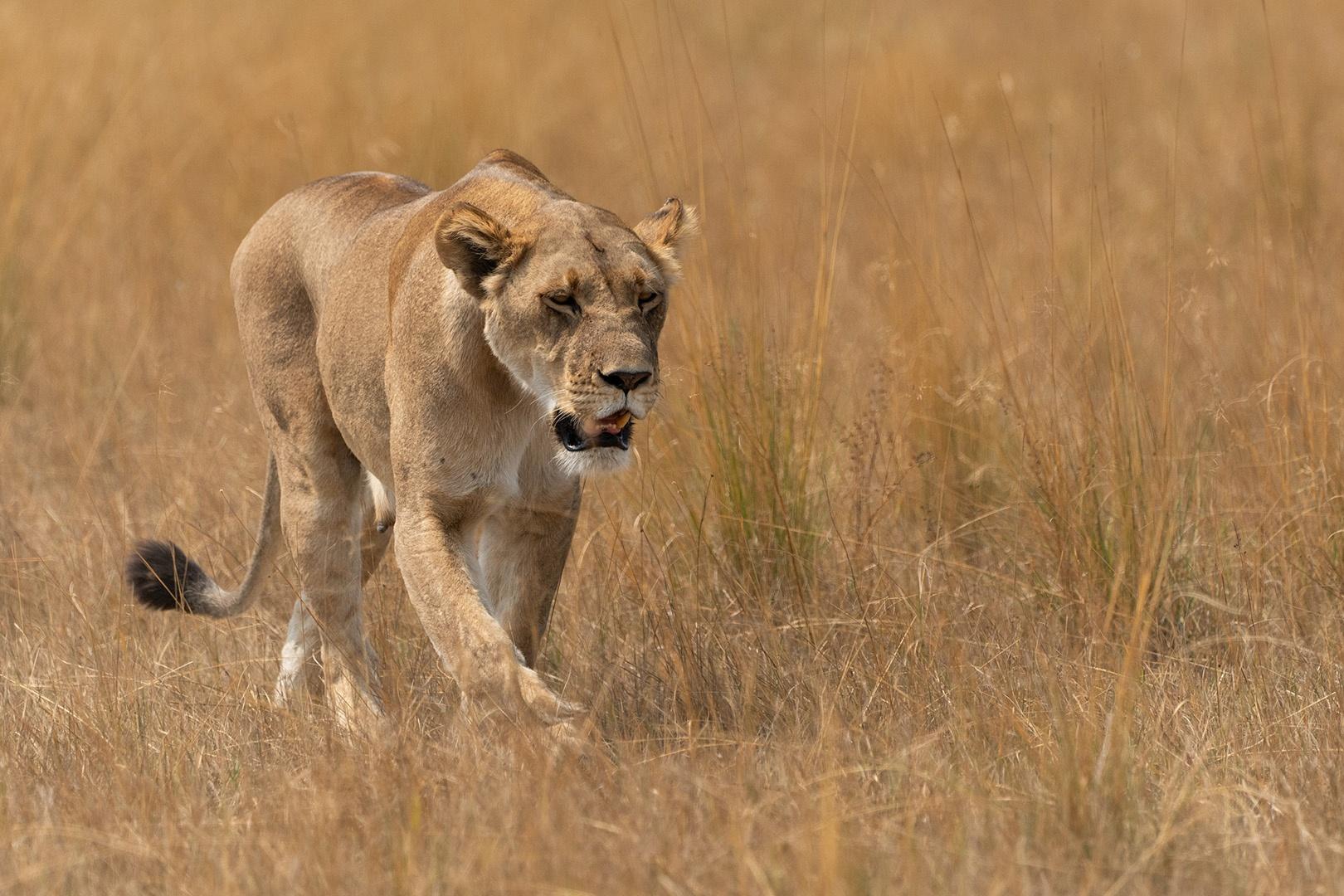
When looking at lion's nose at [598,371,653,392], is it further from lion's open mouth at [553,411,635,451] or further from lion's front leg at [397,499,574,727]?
lion's front leg at [397,499,574,727]

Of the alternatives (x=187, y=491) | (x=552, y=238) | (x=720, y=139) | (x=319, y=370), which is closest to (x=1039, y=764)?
(x=552, y=238)

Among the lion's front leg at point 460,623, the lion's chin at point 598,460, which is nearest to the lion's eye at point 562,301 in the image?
the lion's chin at point 598,460

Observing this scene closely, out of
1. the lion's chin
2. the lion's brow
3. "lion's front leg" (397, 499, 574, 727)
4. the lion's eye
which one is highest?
the lion's brow

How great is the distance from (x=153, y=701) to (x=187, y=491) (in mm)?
1425

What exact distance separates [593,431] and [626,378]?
0.47ft

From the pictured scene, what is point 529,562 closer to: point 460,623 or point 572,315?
point 460,623

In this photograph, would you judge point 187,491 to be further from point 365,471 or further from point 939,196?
point 939,196

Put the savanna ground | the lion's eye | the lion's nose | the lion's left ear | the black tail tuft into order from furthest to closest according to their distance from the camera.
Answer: the black tail tuft < the lion's left ear < the lion's eye < the lion's nose < the savanna ground

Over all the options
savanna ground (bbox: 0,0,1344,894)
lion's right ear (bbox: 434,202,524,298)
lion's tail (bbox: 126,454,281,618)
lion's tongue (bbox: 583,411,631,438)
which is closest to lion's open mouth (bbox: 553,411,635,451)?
lion's tongue (bbox: 583,411,631,438)

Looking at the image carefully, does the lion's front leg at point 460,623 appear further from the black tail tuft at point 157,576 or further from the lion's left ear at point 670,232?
the black tail tuft at point 157,576

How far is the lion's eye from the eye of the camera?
3383 millimetres

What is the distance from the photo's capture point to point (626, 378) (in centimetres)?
330

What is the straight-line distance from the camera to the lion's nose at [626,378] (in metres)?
3.28

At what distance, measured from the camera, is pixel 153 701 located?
3871 mm
